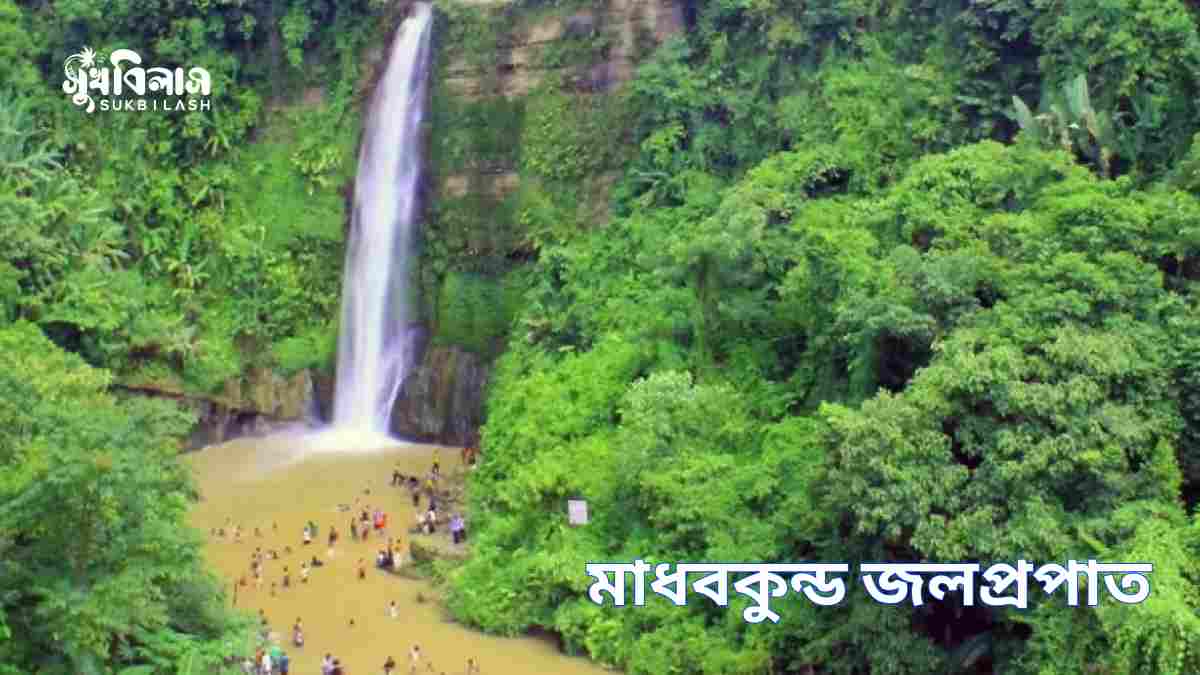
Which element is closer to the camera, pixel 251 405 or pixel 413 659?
pixel 413 659

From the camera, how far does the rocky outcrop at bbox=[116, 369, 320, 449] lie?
96.1 feet

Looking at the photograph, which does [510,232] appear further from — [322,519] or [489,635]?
[489,635]

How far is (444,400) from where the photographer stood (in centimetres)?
2908

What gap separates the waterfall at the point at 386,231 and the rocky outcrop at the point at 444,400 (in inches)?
24.4

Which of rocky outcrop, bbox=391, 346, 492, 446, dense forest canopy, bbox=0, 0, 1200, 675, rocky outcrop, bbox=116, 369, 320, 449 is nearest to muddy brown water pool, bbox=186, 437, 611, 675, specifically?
rocky outcrop, bbox=116, 369, 320, 449

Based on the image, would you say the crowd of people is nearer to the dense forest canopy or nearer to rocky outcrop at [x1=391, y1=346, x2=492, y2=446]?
the dense forest canopy

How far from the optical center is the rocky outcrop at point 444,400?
94.7 feet

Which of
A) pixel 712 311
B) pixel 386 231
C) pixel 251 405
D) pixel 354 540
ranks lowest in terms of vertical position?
pixel 354 540

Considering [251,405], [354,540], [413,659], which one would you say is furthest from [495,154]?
[413,659]

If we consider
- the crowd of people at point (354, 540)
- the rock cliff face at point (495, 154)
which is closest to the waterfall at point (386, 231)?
the rock cliff face at point (495, 154)

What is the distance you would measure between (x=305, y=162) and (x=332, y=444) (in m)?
4.98

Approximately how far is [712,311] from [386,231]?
323 inches

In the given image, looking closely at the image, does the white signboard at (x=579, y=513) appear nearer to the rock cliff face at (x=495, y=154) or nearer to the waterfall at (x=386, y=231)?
the rock cliff face at (x=495, y=154)

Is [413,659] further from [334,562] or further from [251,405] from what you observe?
[251,405]
